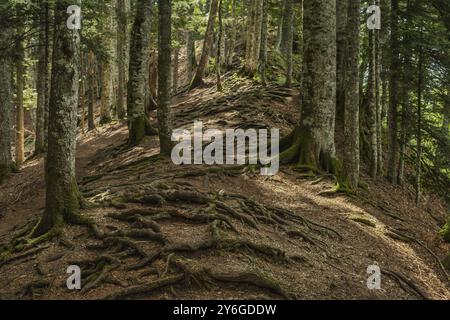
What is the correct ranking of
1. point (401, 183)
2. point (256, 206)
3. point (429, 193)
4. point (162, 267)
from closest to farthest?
point (162, 267) → point (256, 206) → point (401, 183) → point (429, 193)

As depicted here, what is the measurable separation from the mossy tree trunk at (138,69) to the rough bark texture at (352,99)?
7.02 metres

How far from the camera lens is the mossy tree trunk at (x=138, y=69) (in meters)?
15.1

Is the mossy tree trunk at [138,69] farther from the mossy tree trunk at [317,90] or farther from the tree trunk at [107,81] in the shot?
the tree trunk at [107,81]

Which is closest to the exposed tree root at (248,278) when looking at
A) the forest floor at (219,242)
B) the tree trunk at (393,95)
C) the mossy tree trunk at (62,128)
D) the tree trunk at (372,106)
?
the forest floor at (219,242)

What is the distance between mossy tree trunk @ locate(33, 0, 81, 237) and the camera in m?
7.60

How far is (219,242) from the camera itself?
697 centimetres

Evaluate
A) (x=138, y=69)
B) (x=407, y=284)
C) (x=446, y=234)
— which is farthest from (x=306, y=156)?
(x=138, y=69)

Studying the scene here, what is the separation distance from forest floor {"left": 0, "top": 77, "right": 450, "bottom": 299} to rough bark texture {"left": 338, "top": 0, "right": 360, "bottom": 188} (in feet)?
3.21

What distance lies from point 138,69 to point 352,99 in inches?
294

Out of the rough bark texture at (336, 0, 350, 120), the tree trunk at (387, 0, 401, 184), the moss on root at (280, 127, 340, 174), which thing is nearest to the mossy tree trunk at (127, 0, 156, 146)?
the moss on root at (280, 127, 340, 174)

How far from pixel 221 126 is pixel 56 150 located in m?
8.50

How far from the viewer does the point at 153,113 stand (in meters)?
20.7
